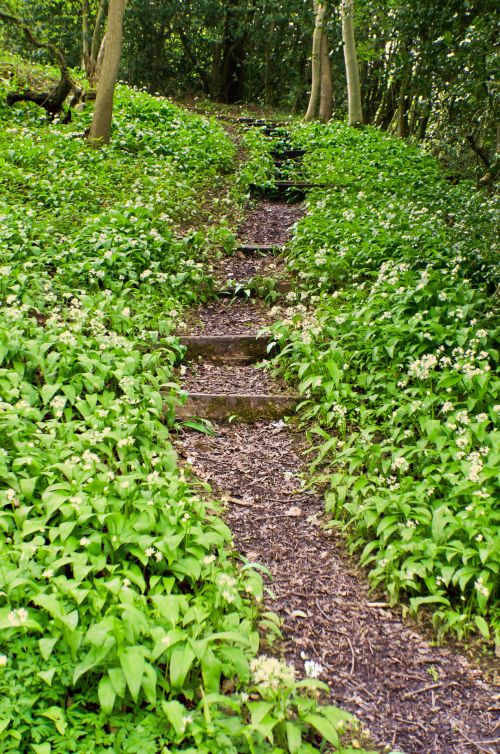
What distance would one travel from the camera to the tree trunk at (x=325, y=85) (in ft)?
52.1

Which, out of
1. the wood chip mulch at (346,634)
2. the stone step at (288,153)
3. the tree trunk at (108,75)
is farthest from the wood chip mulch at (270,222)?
the wood chip mulch at (346,634)

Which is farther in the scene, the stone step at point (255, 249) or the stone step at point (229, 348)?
the stone step at point (255, 249)

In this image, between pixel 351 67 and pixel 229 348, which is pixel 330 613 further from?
pixel 351 67

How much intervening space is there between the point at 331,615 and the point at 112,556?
1237 millimetres

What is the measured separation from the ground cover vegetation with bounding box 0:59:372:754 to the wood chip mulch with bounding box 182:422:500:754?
0.71 ft

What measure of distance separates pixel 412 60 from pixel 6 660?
9.97 meters

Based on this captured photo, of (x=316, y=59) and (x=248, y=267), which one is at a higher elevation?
(x=316, y=59)

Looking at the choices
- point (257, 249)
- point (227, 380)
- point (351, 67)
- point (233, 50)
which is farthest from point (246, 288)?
point (233, 50)

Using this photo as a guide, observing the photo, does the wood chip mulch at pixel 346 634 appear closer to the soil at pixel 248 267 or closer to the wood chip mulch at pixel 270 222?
the soil at pixel 248 267

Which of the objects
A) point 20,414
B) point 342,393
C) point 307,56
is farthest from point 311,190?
point 307,56

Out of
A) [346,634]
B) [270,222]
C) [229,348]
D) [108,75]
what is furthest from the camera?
[108,75]

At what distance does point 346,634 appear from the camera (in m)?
3.11

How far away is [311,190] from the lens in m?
10.1

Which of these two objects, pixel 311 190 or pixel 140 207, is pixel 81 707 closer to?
pixel 140 207
